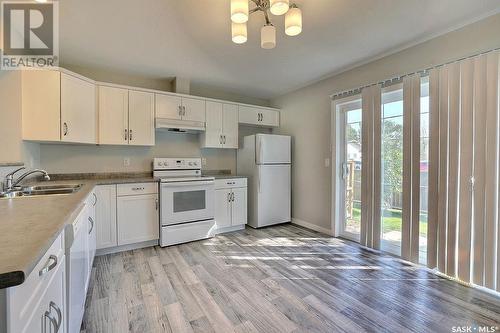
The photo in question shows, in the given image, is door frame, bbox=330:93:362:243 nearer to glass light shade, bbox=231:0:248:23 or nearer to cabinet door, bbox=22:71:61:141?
glass light shade, bbox=231:0:248:23

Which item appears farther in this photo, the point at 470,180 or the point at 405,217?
the point at 405,217

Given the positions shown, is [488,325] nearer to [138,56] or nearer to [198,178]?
[198,178]

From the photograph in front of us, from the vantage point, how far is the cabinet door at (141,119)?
10.4 ft

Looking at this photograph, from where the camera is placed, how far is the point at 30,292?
716 mm

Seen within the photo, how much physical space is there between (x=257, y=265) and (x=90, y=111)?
2.76 m

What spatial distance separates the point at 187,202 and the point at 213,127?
4.30ft

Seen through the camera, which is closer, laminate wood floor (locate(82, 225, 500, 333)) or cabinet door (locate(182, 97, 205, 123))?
laminate wood floor (locate(82, 225, 500, 333))

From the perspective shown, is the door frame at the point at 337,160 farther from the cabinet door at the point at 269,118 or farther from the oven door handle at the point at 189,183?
the oven door handle at the point at 189,183

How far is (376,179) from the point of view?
2850 mm

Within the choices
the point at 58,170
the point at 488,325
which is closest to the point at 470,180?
the point at 488,325

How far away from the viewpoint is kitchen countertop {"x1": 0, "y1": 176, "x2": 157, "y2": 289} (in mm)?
603

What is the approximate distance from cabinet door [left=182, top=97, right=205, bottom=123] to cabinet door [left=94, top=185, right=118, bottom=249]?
4.83 feet

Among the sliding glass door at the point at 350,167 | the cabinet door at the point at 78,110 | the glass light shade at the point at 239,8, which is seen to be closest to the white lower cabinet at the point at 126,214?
the cabinet door at the point at 78,110

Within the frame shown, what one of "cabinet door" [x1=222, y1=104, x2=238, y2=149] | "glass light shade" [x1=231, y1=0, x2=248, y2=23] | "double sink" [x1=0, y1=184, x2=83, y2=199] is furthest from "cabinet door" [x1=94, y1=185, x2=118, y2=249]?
"glass light shade" [x1=231, y1=0, x2=248, y2=23]
